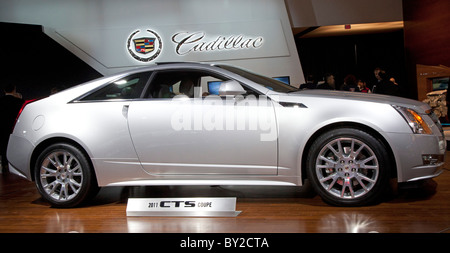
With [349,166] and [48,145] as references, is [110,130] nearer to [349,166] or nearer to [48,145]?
[48,145]

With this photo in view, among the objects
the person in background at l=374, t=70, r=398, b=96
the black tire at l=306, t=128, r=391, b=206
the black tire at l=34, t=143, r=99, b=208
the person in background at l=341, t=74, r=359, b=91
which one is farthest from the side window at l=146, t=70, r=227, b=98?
the person in background at l=341, t=74, r=359, b=91

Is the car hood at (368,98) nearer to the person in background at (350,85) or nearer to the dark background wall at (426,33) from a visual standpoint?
the person in background at (350,85)

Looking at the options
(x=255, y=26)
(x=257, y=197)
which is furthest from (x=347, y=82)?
(x=257, y=197)

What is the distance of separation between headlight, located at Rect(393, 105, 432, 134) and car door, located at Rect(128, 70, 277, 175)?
3.52ft

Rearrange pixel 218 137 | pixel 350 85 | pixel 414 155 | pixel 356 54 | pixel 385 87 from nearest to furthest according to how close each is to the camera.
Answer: pixel 414 155, pixel 218 137, pixel 385 87, pixel 350 85, pixel 356 54

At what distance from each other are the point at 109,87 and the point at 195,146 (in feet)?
3.71

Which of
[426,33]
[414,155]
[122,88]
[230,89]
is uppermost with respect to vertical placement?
[426,33]

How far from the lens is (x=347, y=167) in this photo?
3.80 m

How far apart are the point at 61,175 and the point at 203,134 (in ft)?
4.97

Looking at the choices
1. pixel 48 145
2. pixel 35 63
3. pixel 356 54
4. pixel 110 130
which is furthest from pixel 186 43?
pixel 110 130

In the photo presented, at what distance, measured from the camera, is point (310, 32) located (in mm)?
13578

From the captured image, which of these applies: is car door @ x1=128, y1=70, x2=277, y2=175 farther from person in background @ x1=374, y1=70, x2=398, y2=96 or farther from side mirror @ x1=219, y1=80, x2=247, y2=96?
person in background @ x1=374, y1=70, x2=398, y2=96

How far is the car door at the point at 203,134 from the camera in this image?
388 cm

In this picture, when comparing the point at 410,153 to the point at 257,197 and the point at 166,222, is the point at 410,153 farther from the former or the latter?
the point at 166,222
